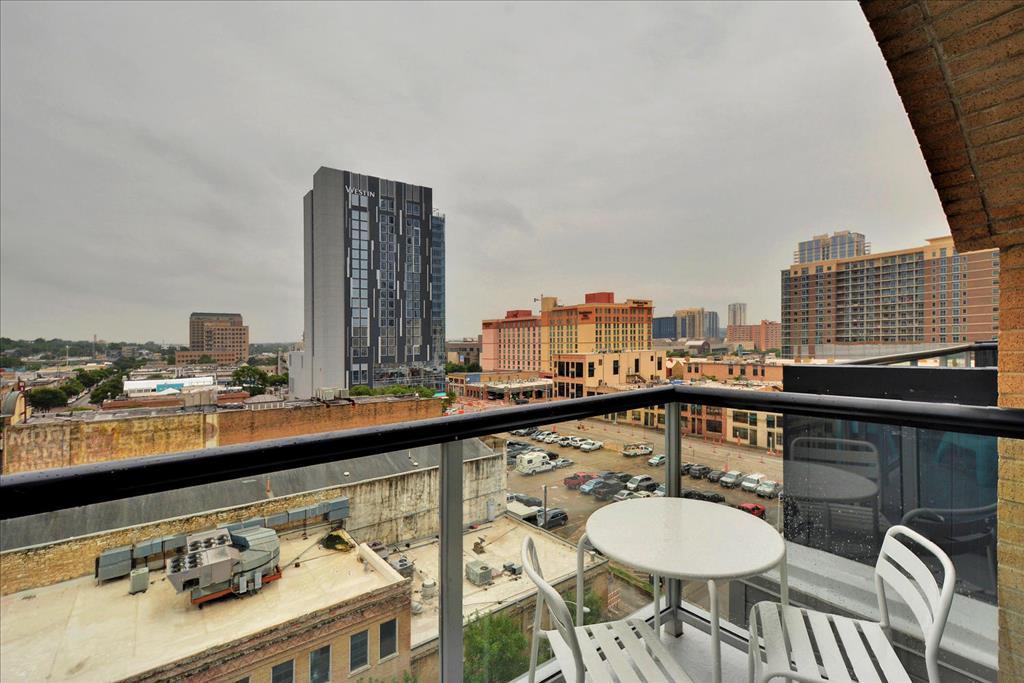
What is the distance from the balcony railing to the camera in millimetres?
928

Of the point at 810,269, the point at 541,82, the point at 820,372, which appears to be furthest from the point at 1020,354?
the point at 541,82

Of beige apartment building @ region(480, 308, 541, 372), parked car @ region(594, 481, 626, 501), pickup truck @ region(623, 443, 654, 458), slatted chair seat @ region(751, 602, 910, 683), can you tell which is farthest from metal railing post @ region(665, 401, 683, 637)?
beige apartment building @ region(480, 308, 541, 372)

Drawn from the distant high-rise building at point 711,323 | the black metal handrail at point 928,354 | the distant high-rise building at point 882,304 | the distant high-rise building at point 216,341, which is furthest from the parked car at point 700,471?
the distant high-rise building at point 711,323

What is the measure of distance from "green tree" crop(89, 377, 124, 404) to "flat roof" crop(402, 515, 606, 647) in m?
13.1

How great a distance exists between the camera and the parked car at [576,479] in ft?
6.18

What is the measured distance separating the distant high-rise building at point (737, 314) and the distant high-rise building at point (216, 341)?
23.3m

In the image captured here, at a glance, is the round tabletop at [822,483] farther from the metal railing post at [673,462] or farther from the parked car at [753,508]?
the metal railing post at [673,462]

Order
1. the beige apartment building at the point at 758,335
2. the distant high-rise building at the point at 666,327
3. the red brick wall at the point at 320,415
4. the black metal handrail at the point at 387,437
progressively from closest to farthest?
the black metal handrail at the point at 387,437
the red brick wall at the point at 320,415
the beige apartment building at the point at 758,335
the distant high-rise building at the point at 666,327

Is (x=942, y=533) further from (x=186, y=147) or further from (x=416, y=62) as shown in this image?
(x=186, y=147)

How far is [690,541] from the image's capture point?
153 centimetres

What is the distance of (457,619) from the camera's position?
5.15 ft

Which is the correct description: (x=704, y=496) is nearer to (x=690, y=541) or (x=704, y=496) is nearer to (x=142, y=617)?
(x=690, y=541)

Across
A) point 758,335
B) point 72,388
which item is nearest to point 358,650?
point 72,388

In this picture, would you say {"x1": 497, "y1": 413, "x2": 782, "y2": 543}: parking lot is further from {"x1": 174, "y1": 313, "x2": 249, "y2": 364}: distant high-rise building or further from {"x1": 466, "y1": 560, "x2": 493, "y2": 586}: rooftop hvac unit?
{"x1": 174, "y1": 313, "x2": 249, "y2": 364}: distant high-rise building
